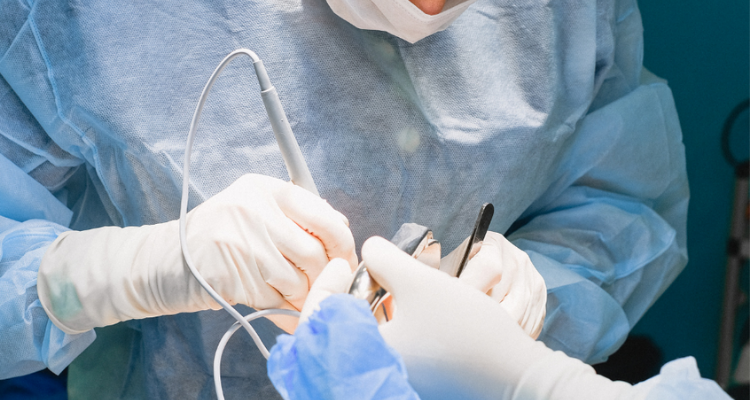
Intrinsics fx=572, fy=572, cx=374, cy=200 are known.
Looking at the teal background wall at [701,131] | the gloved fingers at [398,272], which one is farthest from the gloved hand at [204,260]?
the teal background wall at [701,131]

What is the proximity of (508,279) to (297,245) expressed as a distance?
14.3 inches

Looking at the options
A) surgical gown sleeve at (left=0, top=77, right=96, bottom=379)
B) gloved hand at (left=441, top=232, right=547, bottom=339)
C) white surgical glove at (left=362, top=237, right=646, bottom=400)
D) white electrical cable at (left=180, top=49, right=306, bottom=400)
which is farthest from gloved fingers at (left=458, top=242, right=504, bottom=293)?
surgical gown sleeve at (left=0, top=77, right=96, bottom=379)

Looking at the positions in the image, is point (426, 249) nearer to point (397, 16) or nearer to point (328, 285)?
point (328, 285)

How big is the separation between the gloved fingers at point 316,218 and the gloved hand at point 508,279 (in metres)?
0.17

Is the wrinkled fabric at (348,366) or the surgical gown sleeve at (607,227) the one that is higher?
the wrinkled fabric at (348,366)

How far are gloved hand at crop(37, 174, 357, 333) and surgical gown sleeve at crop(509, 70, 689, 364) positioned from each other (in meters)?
0.52

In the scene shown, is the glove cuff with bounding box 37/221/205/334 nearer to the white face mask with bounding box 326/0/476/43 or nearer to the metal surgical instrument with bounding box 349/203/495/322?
the metal surgical instrument with bounding box 349/203/495/322

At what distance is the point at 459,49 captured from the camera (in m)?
1.04

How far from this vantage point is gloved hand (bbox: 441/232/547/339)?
86cm

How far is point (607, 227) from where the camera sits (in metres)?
1.21

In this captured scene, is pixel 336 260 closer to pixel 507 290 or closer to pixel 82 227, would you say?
pixel 507 290

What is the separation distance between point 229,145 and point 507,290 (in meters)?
0.52

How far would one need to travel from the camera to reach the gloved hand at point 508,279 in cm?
86

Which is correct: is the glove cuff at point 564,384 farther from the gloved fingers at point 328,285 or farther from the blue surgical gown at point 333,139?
the blue surgical gown at point 333,139
